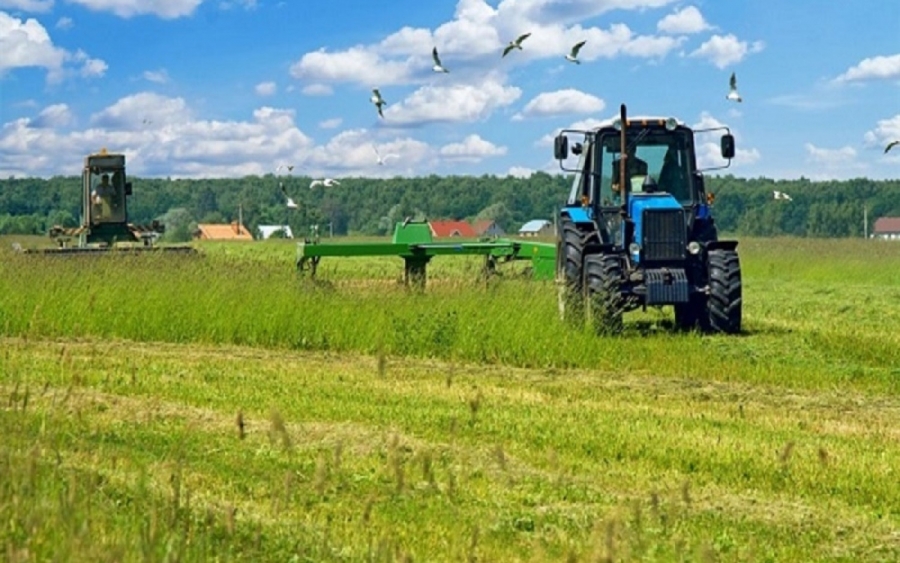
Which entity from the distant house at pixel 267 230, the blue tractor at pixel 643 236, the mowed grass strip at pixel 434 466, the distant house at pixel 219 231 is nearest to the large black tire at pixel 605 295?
the blue tractor at pixel 643 236

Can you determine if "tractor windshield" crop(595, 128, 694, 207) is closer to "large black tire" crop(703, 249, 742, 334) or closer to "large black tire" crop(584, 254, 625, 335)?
"large black tire" crop(703, 249, 742, 334)

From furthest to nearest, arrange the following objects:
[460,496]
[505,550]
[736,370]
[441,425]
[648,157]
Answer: [648,157] < [736,370] < [441,425] < [460,496] < [505,550]

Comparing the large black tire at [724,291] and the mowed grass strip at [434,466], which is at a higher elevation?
the large black tire at [724,291]

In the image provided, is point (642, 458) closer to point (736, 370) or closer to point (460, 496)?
point (460, 496)

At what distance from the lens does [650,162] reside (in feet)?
52.4

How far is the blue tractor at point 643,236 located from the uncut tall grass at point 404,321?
0.40 meters

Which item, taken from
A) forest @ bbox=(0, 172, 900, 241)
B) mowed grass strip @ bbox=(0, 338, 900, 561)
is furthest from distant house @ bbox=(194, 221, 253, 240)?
mowed grass strip @ bbox=(0, 338, 900, 561)

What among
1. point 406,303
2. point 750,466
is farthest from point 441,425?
point 406,303

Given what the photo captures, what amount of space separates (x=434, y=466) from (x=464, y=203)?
7978 cm

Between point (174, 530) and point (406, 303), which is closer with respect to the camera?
point (174, 530)

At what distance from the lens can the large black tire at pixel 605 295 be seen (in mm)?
14570

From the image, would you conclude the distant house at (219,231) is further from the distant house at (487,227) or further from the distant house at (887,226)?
the distant house at (887,226)

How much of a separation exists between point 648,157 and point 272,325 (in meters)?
4.89

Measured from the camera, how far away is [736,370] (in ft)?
Answer: 41.9
